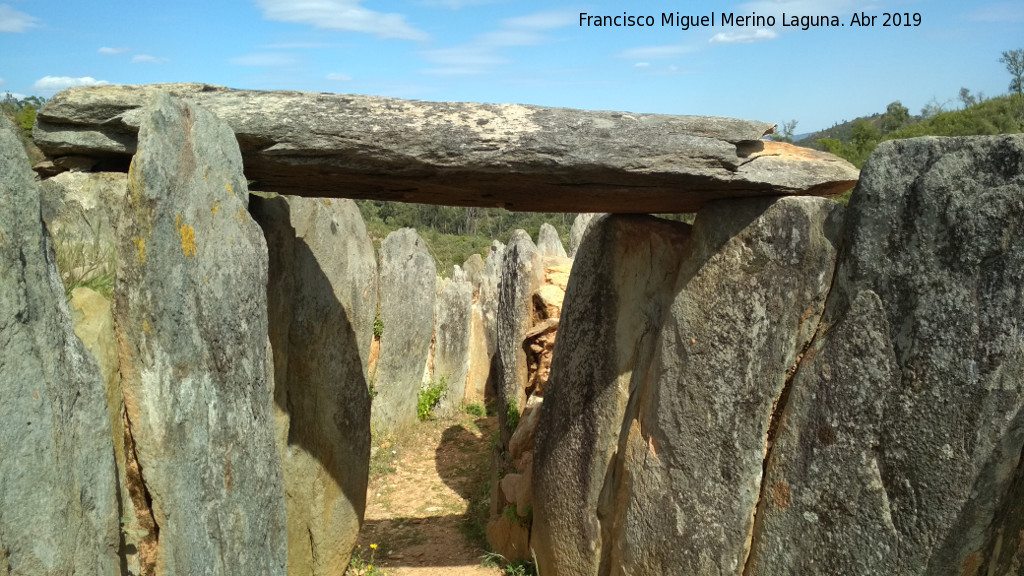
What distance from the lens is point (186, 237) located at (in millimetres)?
3289

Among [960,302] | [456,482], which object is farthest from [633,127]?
[456,482]

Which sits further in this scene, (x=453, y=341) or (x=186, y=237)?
(x=453, y=341)

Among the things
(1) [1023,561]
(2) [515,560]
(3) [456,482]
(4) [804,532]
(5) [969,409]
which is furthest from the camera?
(3) [456,482]

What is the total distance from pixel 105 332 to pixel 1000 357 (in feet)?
12.1

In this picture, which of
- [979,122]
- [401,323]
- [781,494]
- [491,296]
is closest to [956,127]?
[979,122]

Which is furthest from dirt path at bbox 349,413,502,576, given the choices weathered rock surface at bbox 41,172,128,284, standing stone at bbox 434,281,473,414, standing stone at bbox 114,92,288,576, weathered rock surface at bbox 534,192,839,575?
weathered rock surface at bbox 41,172,128,284

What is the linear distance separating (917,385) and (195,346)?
3205mm

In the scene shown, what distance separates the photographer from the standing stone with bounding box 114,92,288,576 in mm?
3096

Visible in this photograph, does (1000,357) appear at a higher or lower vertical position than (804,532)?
higher

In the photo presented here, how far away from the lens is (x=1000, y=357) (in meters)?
3.45

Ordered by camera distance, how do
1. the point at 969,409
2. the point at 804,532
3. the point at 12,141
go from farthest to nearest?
the point at 804,532, the point at 969,409, the point at 12,141

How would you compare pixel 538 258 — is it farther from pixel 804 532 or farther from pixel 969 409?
pixel 969 409

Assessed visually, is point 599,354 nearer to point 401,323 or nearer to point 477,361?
point 401,323

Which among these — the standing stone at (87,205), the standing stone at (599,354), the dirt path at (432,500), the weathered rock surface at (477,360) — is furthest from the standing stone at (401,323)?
the standing stone at (87,205)
